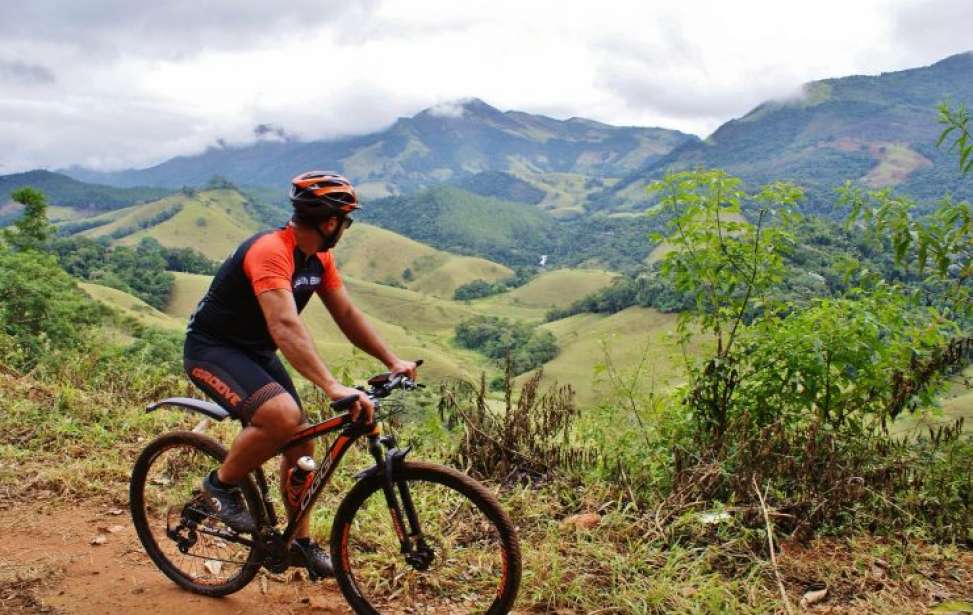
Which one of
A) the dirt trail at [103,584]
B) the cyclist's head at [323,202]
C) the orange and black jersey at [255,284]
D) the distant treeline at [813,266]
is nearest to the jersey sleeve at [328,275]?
the orange and black jersey at [255,284]

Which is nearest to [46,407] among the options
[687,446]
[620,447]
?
[620,447]

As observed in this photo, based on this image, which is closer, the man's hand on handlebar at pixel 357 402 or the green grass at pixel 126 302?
Result: the man's hand on handlebar at pixel 357 402

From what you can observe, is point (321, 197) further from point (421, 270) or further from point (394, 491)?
point (421, 270)

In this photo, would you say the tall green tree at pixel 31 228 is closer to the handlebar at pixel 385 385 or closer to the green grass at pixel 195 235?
the handlebar at pixel 385 385

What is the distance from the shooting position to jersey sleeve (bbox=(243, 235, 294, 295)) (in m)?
3.19

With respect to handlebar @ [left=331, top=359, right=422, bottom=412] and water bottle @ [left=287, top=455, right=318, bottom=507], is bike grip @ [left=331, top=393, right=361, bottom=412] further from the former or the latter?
water bottle @ [left=287, top=455, right=318, bottom=507]

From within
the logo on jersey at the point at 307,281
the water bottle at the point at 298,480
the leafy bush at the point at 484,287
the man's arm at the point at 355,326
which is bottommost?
the leafy bush at the point at 484,287

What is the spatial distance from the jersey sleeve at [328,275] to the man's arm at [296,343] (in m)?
0.53

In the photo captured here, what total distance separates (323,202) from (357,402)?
1.05 m

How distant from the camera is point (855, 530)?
4340mm

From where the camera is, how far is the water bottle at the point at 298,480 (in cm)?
353

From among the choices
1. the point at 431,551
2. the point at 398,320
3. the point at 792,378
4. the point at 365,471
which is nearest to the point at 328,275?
the point at 365,471

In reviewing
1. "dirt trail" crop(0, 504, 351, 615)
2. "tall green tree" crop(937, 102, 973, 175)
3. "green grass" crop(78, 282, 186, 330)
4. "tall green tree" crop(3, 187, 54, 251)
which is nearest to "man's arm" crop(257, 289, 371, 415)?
"dirt trail" crop(0, 504, 351, 615)

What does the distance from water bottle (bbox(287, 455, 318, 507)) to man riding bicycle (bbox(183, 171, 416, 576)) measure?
3.4 inches
